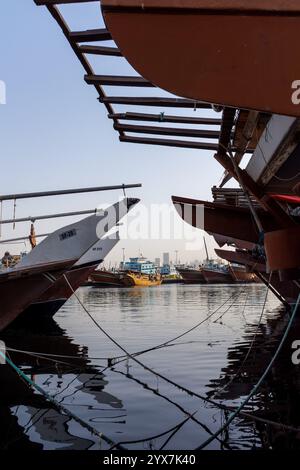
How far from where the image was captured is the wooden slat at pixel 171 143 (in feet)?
23.5

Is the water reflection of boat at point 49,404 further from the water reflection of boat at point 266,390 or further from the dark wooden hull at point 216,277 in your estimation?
the dark wooden hull at point 216,277

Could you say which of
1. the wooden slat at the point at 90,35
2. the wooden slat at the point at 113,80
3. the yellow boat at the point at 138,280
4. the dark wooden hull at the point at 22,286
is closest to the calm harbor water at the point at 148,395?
the dark wooden hull at the point at 22,286

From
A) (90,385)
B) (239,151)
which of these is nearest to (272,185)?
(239,151)

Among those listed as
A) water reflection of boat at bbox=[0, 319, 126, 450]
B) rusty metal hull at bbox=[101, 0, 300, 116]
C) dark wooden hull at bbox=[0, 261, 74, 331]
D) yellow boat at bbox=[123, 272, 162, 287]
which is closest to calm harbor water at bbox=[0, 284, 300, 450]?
water reflection of boat at bbox=[0, 319, 126, 450]

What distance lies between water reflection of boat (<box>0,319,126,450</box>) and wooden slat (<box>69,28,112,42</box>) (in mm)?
4419

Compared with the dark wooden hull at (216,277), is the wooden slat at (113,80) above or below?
above

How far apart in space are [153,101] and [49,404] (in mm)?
4808

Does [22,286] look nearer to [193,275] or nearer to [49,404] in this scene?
[49,404]

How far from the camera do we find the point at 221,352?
12109 millimetres

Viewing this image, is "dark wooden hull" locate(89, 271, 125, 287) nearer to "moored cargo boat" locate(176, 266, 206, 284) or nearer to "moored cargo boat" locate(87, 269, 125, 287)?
"moored cargo boat" locate(87, 269, 125, 287)

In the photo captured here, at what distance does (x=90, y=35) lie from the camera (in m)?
4.56

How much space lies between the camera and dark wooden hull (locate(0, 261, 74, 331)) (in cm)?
1329

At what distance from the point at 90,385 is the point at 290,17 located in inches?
290

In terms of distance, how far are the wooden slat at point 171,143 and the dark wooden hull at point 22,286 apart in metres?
7.17
